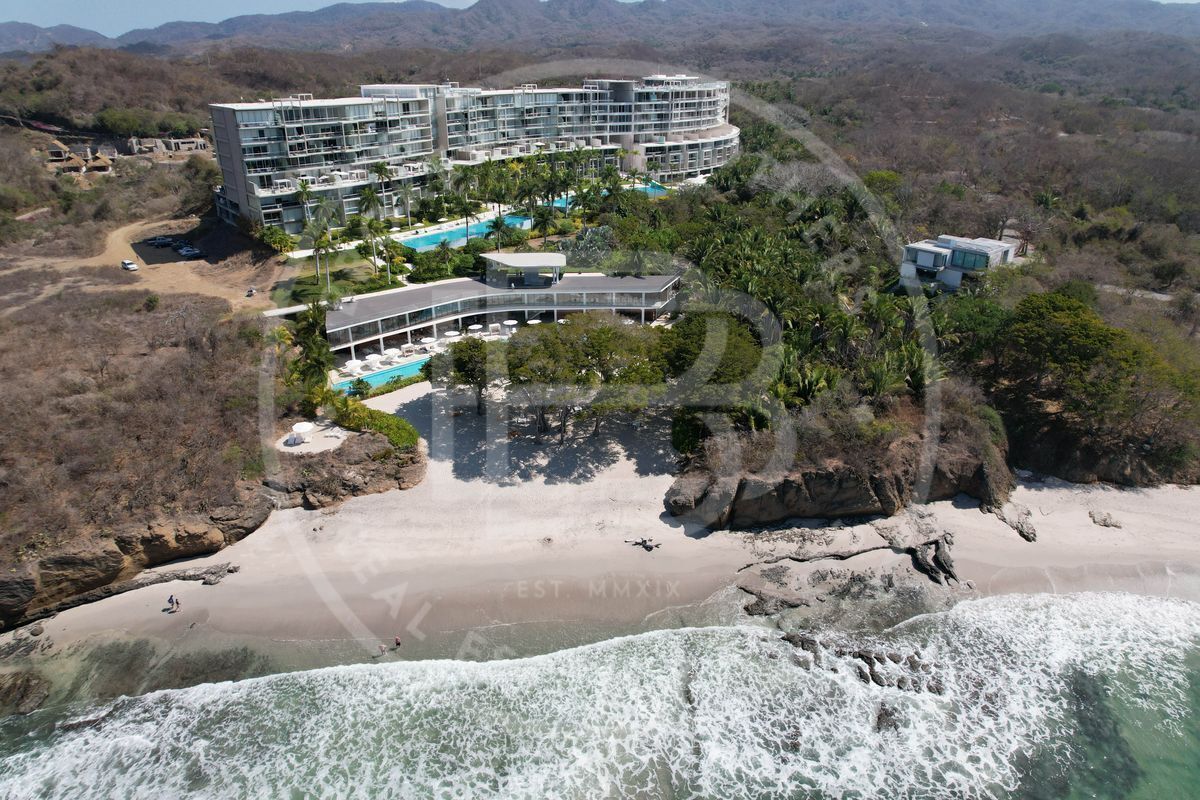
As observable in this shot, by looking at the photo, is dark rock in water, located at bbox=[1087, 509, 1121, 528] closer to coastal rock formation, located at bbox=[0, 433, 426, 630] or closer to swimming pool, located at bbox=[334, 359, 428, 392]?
coastal rock formation, located at bbox=[0, 433, 426, 630]

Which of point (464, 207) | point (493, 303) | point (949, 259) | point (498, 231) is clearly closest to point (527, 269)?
point (493, 303)

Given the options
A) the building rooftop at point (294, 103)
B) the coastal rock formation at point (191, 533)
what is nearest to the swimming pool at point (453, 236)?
the building rooftop at point (294, 103)

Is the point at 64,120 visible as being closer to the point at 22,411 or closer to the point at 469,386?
the point at 22,411

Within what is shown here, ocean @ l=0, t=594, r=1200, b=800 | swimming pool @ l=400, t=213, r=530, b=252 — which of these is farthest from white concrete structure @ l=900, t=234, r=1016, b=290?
swimming pool @ l=400, t=213, r=530, b=252

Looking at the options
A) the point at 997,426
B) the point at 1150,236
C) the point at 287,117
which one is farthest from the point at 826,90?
the point at 997,426

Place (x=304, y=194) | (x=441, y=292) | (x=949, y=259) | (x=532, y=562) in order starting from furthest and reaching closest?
(x=304, y=194), (x=949, y=259), (x=441, y=292), (x=532, y=562)

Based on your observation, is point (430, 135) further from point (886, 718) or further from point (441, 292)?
point (886, 718)
